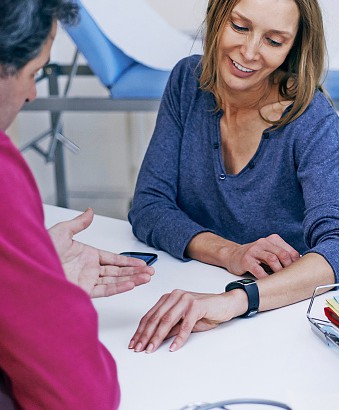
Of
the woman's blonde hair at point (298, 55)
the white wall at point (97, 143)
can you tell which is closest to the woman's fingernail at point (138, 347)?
the woman's blonde hair at point (298, 55)

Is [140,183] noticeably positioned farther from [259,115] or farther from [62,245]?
[62,245]

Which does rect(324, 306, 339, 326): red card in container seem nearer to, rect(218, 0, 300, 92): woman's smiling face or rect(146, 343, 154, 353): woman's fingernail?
rect(146, 343, 154, 353): woman's fingernail

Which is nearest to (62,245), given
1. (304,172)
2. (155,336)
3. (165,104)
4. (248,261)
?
(155,336)

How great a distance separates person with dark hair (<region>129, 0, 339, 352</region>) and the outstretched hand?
0.21m

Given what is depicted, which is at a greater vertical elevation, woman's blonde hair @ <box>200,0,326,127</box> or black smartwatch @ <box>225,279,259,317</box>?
woman's blonde hair @ <box>200,0,326,127</box>

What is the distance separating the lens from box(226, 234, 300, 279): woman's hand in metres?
1.46

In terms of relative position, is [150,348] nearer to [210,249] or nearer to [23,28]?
[210,249]

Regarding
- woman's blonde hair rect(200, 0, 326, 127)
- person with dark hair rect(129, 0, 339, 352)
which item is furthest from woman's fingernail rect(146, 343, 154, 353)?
woman's blonde hair rect(200, 0, 326, 127)

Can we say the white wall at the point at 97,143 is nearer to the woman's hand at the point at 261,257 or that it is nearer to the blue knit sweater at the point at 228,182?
the blue knit sweater at the point at 228,182

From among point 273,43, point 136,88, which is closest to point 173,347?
point 273,43

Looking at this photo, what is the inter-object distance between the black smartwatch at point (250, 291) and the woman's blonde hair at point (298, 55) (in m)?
0.46

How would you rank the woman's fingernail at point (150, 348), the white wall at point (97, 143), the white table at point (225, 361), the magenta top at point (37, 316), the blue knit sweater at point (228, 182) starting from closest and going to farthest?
the magenta top at point (37, 316), the white table at point (225, 361), the woman's fingernail at point (150, 348), the blue knit sweater at point (228, 182), the white wall at point (97, 143)

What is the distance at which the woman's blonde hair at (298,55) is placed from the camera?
1.67 metres

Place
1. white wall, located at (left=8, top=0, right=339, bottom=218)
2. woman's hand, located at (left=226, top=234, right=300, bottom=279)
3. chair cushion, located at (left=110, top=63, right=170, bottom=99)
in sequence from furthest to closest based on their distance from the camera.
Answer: white wall, located at (left=8, top=0, right=339, bottom=218), chair cushion, located at (left=110, top=63, right=170, bottom=99), woman's hand, located at (left=226, top=234, right=300, bottom=279)
